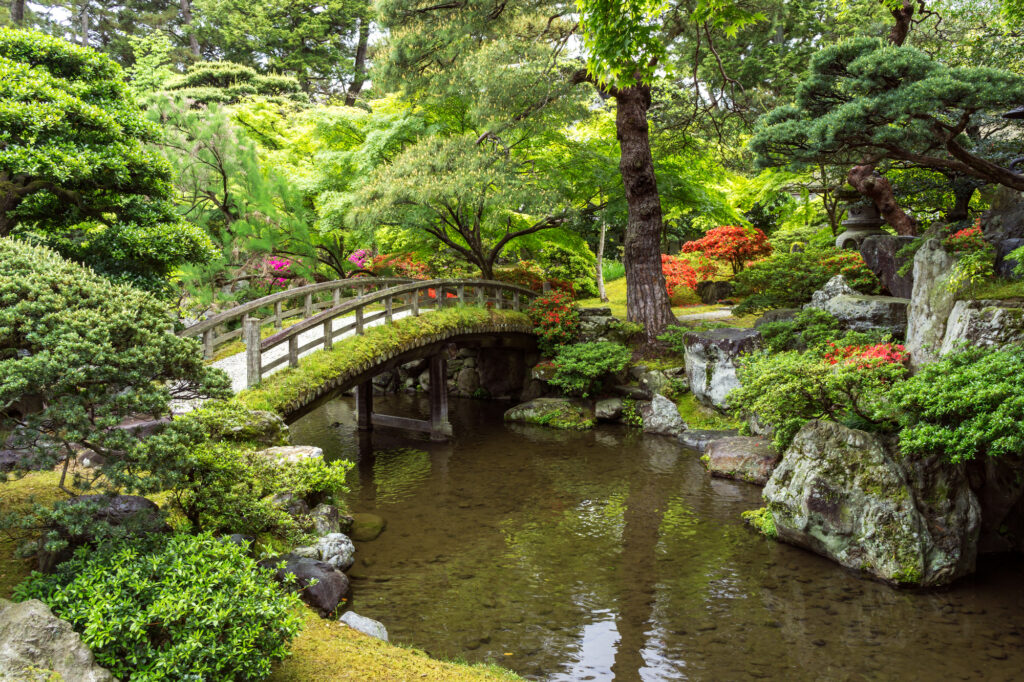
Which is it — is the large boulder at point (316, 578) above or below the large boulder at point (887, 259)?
below

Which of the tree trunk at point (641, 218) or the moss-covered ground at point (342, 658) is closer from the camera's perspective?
Answer: the moss-covered ground at point (342, 658)

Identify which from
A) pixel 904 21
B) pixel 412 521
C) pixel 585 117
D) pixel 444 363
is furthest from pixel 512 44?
pixel 412 521

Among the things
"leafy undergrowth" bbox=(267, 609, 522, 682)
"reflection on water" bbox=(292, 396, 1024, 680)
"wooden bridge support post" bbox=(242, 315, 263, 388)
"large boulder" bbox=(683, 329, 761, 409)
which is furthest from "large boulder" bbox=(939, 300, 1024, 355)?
"wooden bridge support post" bbox=(242, 315, 263, 388)

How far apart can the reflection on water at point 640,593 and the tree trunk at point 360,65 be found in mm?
24849

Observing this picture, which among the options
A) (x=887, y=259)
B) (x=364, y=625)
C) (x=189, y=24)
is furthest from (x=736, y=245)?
(x=189, y=24)

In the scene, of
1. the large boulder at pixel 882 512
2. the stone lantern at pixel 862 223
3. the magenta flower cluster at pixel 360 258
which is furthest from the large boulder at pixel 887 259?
the magenta flower cluster at pixel 360 258

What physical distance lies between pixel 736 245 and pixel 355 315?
1311 cm

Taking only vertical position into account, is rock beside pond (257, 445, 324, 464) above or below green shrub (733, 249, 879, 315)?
below

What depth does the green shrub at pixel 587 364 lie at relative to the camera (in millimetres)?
15898

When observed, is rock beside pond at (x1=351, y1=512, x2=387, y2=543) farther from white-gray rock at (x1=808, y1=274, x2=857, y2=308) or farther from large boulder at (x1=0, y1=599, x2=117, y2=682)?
white-gray rock at (x1=808, y1=274, x2=857, y2=308)

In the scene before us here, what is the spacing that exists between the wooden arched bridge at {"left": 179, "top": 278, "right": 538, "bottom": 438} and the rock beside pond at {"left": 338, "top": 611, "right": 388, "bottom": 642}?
4467mm

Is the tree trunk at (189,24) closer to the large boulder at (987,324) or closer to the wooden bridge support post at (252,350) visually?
the wooden bridge support post at (252,350)

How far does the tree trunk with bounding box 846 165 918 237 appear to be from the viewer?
15.9 meters

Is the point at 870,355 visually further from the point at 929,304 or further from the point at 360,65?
the point at 360,65
